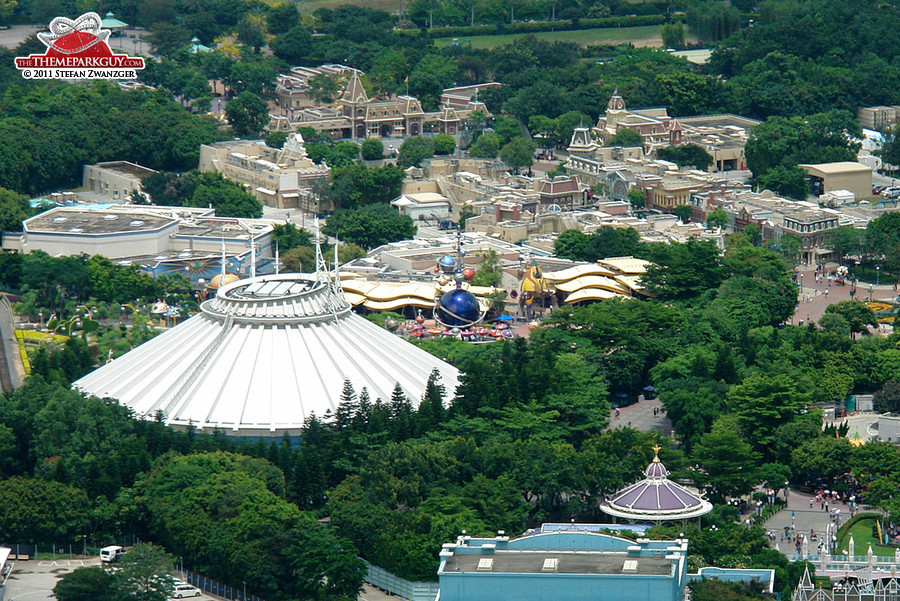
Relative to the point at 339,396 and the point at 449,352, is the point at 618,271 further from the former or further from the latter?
the point at 339,396

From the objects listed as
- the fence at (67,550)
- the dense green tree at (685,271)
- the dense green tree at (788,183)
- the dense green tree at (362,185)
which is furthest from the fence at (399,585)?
the dense green tree at (788,183)

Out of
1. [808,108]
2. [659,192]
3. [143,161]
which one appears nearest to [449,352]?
[659,192]

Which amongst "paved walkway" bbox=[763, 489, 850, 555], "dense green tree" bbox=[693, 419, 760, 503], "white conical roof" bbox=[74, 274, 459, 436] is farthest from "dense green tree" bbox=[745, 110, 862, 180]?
A: "dense green tree" bbox=[693, 419, 760, 503]

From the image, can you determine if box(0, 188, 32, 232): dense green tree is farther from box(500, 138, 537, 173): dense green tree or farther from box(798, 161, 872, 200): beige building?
box(798, 161, 872, 200): beige building

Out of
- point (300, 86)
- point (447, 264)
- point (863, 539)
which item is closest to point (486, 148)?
point (300, 86)

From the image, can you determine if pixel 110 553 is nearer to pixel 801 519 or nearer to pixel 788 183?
pixel 801 519
